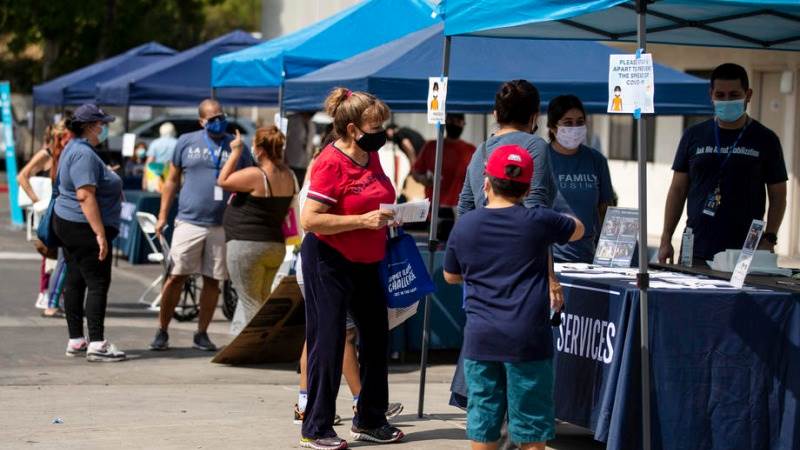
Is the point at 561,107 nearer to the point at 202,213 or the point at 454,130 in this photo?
the point at 202,213

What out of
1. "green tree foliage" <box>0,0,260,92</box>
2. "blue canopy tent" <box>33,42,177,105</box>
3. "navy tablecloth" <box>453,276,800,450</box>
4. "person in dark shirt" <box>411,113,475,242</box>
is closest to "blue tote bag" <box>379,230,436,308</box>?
"navy tablecloth" <box>453,276,800,450</box>

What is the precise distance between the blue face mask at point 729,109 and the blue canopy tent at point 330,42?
5.57 m

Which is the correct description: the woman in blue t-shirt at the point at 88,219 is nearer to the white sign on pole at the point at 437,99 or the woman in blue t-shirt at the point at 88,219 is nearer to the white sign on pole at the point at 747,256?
the white sign on pole at the point at 437,99

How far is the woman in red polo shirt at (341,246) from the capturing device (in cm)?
679

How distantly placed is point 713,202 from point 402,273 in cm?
191

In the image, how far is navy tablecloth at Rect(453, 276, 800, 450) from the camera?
6.22m

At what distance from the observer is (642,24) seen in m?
6.04

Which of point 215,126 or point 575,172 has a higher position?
point 215,126

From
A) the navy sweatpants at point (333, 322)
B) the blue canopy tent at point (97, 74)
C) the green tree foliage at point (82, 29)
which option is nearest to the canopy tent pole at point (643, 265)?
the navy sweatpants at point (333, 322)

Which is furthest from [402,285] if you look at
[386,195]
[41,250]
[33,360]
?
[41,250]

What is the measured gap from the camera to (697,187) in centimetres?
778

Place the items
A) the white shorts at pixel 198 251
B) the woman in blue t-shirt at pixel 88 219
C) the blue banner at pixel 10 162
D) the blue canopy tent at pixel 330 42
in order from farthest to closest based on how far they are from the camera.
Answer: the blue banner at pixel 10 162, the blue canopy tent at pixel 330 42, the white shorts at pixel 198 251, the woman in blue t-shirt at pixel 88 219

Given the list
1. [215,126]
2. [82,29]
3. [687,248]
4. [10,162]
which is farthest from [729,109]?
[82,29]

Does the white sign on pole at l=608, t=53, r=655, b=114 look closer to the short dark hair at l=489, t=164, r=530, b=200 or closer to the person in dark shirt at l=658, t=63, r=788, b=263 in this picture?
the short dark hair at l=489, t=164, r=530, b=200
